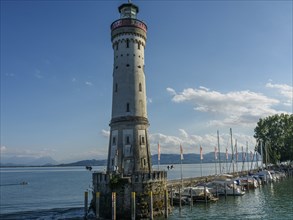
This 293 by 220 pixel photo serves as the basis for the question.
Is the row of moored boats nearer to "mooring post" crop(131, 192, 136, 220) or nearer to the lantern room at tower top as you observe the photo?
"mooring post" crop(131, 192, 136, 220)

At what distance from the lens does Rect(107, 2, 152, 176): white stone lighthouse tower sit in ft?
133

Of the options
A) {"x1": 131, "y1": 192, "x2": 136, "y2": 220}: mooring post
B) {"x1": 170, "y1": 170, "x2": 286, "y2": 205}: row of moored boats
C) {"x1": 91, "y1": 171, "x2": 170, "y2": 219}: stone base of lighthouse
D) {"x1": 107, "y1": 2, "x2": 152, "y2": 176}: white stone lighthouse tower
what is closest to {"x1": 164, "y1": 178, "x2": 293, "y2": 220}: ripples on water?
{"x1": 170, "y1": 170, "x2": 286, "y2": 205}: row of moored boats

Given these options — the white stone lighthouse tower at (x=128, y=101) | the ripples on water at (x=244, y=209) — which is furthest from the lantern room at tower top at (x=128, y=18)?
the ripples on water at (x=244, y=209)

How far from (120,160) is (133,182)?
15.8 feet

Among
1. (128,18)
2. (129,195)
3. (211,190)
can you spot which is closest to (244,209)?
(211,190)

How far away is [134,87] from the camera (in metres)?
42.0

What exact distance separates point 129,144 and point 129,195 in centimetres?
710

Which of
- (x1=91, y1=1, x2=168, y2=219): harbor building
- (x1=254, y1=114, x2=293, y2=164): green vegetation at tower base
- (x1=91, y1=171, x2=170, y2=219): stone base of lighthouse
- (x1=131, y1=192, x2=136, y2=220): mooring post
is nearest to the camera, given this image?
(x1=131, y1=192, x2=136, y2=220): mooring post

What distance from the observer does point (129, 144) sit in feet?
133

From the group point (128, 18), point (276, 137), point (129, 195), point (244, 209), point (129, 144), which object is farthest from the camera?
point (276, 137)

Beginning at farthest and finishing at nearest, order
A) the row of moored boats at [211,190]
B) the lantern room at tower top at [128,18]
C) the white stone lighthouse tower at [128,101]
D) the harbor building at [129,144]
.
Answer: the row of moored boats at [211,190]
the lantern room at tower top at [128,18]
the white stone lighthouse tower at [128,101]
the harbor building at [129,144]

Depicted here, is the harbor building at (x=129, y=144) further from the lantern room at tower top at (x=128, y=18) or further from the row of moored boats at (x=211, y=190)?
the row of moored boats at (x=211, y=190)

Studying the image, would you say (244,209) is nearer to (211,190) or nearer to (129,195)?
(211,190)

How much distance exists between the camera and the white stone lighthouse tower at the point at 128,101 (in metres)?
40.5
